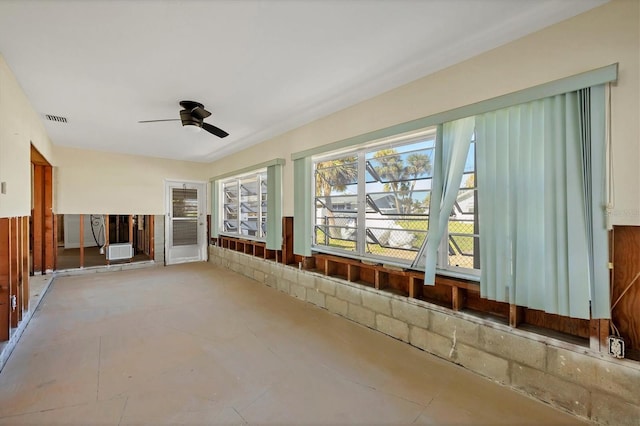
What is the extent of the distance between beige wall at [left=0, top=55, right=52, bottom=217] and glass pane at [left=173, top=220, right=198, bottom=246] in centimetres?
368

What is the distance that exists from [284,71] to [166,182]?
5348 mm

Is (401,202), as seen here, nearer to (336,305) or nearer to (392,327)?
(392,327)

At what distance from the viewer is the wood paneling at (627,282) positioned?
173 cm

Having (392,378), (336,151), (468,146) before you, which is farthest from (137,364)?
(468,146)

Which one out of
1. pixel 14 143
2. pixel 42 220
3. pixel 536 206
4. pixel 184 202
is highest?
pixel 14 143

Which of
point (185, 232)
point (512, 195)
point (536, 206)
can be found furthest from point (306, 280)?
point (185, 232)

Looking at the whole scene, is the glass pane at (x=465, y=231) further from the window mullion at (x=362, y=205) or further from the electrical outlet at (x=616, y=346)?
the window mullion at (x=362, y=205)

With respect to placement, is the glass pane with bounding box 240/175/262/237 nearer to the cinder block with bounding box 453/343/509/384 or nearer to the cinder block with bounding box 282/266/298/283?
the cinder block with bounding box 282/266/298/283

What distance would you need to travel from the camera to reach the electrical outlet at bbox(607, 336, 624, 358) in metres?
1.72

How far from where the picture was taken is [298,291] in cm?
426

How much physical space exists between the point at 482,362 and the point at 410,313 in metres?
0.70

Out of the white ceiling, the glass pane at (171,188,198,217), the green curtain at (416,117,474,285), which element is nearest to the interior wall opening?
the glass pane at (171,188,198,217)

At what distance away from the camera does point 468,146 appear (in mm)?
2400

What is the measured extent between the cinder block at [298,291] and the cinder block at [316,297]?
0.09 meters
